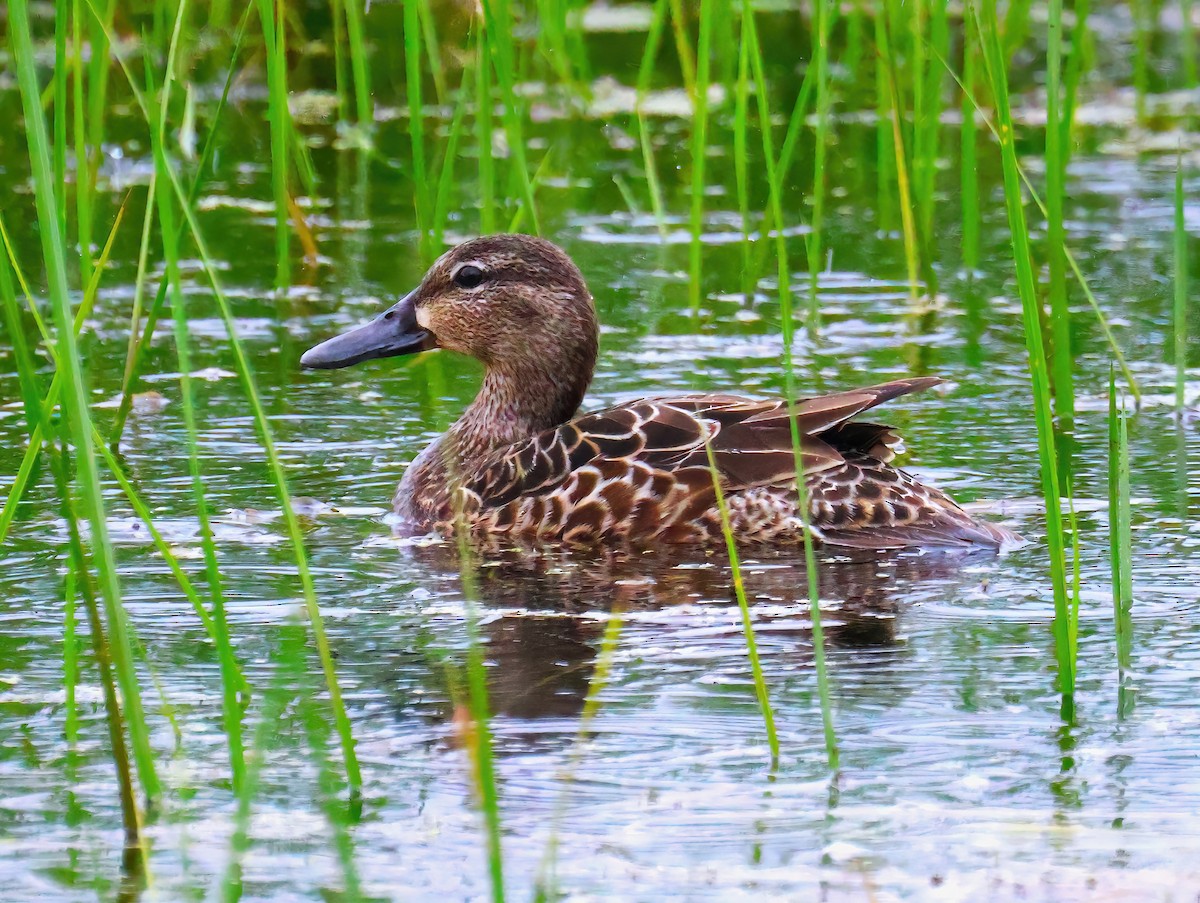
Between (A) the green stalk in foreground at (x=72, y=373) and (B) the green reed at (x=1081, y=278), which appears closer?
(A) the green stalk in foreground at (x=72, y=373)

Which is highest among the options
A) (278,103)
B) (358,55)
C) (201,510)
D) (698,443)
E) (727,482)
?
(358,55)

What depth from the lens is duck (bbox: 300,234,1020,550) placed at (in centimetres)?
630

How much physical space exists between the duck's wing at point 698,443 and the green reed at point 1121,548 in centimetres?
142

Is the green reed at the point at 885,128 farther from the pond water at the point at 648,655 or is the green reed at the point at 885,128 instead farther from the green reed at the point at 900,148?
the pond water at the point at 648,655

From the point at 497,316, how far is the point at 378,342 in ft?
1.48

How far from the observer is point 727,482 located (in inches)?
253

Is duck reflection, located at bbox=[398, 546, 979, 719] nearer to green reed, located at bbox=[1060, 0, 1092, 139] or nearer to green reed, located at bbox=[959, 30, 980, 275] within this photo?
green reed, located at bbox=[959, 30, 980, 275]

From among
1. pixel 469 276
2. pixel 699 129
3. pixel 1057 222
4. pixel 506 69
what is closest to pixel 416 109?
pixel 506 69

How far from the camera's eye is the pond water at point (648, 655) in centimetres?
391

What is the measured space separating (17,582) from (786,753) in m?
2.58

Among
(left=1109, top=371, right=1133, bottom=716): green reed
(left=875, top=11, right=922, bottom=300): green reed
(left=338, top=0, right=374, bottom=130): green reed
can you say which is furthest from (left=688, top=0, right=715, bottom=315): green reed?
(left=1109, top=371, right=1133, bottom=716): green reed

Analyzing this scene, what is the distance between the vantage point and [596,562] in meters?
6.36

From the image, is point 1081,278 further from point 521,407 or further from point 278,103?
point 278,103

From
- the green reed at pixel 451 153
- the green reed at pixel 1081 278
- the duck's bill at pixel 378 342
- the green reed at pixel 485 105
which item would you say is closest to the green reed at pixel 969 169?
the green reed at pixel 1081 278
